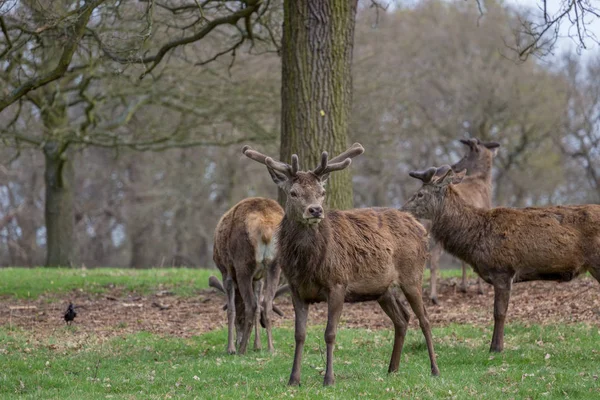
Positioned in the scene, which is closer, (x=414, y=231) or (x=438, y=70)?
(x=414, y=231)

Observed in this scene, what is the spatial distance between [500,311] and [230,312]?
3342 millimetres

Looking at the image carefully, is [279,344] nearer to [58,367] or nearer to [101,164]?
[58,367]

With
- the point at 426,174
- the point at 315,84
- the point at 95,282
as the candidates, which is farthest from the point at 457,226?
the point at 95,282

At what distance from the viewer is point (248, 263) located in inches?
413

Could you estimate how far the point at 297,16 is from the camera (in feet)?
45.6

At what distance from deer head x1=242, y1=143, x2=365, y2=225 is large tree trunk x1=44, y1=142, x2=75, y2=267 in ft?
51.3

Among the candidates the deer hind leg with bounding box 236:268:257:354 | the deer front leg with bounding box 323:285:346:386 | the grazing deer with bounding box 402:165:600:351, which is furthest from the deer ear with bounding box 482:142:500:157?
the deer front leg with bounding box 323:285:346:386

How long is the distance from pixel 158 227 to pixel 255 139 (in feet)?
53.4

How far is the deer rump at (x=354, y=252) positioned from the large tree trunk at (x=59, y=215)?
1562 centimetres

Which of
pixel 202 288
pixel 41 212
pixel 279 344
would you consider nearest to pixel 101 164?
pixel 41 212

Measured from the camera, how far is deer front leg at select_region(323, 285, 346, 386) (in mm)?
8227

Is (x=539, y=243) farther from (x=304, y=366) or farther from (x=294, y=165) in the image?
(x=294, y=165)

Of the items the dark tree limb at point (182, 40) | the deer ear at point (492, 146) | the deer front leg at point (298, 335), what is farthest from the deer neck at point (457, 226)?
the dark tree limb at point (182, 40)

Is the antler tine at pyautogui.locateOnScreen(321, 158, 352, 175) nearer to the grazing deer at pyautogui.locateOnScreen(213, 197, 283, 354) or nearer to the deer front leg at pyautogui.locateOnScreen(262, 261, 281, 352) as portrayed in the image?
the grazing deer at pyautogui.locateOnScreen(213, 197, 283, 354)
